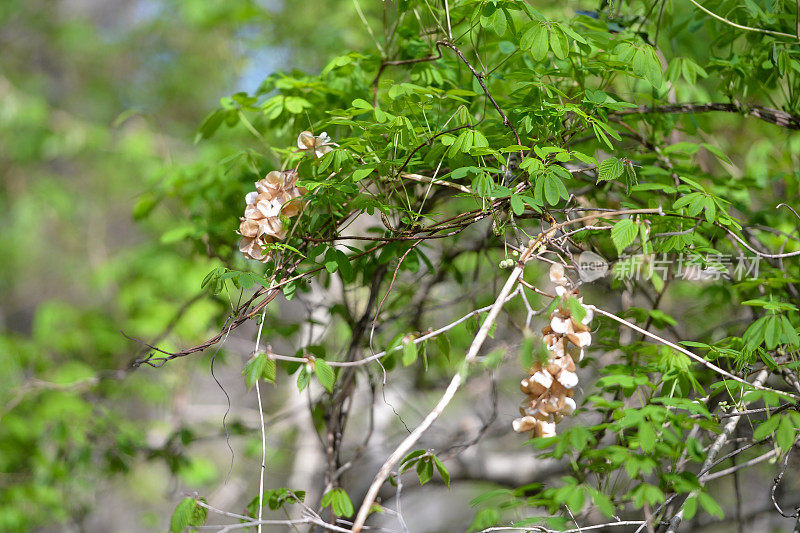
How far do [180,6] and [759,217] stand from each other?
204 inches

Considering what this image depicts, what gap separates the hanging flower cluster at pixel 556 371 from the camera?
1.12 meters

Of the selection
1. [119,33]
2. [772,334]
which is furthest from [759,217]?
[119,33]

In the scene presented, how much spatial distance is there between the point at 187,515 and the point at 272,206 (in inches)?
25.2

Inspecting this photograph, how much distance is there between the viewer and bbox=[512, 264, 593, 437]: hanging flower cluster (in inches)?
44.3

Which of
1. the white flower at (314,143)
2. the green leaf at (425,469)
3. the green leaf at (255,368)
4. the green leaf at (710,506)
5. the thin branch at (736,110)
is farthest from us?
the thin branch at (736,110)

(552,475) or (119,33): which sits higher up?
(119,33)

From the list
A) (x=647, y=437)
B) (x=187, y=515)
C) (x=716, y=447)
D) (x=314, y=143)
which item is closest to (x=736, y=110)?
(x=716, y=447)

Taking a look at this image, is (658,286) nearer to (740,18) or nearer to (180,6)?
(740,18)

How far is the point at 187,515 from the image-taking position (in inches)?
47.9

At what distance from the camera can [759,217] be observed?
177 cm

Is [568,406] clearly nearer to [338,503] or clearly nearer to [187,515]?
[338,503]

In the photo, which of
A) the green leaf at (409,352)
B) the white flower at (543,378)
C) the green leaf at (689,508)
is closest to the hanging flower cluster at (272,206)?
the green leaf at (409,352)

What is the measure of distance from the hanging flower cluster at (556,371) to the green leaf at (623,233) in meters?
0.11

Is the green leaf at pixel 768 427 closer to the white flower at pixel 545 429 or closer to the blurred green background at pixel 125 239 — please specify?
the white flower at pixel 545 429
